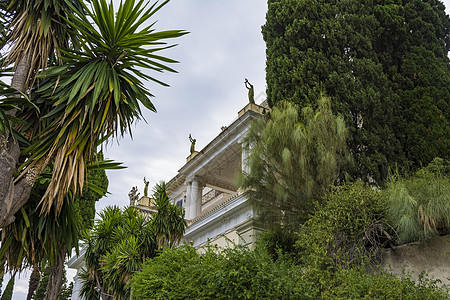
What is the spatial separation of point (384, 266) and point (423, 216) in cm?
180

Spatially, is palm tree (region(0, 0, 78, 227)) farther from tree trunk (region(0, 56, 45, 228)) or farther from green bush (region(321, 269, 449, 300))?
green bush (region(321, 269, 449, 300))

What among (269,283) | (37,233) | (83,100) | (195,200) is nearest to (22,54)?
(83,100)

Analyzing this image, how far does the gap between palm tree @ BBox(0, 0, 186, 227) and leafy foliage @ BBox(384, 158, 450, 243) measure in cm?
566

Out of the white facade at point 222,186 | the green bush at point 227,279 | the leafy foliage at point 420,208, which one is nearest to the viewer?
the green bush at point 227,279

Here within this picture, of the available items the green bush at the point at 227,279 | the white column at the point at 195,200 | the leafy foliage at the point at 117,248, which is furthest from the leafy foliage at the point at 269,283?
the white column at the point at 195,200

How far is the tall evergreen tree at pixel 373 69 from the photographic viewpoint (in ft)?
40.9

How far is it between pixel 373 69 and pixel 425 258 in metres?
6.40

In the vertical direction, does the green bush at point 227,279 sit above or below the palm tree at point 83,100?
below

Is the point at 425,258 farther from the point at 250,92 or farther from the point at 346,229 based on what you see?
the point at 250,92

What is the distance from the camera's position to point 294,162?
1084 centimetres

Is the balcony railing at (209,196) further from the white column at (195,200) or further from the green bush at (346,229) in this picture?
the green bush at (346,229)

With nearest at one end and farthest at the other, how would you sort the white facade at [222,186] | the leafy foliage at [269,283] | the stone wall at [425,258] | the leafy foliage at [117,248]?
the leafy foliage at [269,283], the stone wall at [425,258], the leafy foliage at [117,248], the white facade at [222,186]

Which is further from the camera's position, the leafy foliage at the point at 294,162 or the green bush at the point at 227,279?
the leafy foliage at the point at 294,162

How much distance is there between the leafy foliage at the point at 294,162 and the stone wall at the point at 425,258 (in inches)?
90.8
